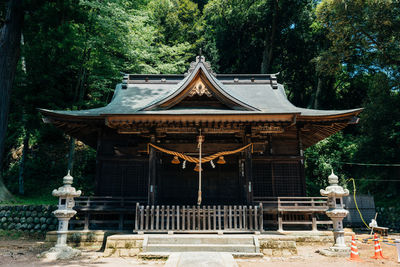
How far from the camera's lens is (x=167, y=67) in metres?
21.0

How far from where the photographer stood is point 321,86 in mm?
25328

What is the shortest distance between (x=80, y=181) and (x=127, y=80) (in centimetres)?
944

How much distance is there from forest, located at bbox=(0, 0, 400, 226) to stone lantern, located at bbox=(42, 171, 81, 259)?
326 inches

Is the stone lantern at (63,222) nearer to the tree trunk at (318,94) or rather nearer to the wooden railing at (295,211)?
the wooden railing at (295,211)

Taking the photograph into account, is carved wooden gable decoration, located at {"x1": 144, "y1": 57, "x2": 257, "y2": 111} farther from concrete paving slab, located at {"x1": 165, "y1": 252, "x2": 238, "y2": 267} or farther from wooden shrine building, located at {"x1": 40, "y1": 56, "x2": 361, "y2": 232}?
concrete paving slab, located at {"x1": 165, "y1": 252, "x2": 238, "y2": 267}

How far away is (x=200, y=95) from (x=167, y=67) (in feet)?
40.1

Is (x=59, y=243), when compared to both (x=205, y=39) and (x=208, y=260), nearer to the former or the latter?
(x=208, y=260)

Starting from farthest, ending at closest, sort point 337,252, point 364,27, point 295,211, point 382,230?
point 364,27, point 382,230, point 295,211, point 337,252

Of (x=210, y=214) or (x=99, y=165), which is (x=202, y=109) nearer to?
(x=210, y=214)

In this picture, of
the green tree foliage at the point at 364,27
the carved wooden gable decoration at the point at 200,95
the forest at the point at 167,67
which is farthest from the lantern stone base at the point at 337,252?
the green tree foliage at the point at 364,27

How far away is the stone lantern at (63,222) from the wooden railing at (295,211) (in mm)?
6948

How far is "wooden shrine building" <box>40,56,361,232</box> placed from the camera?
9.20m

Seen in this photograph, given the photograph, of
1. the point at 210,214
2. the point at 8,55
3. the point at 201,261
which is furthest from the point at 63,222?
the point at 8,55

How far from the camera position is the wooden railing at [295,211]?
10.0 metres
